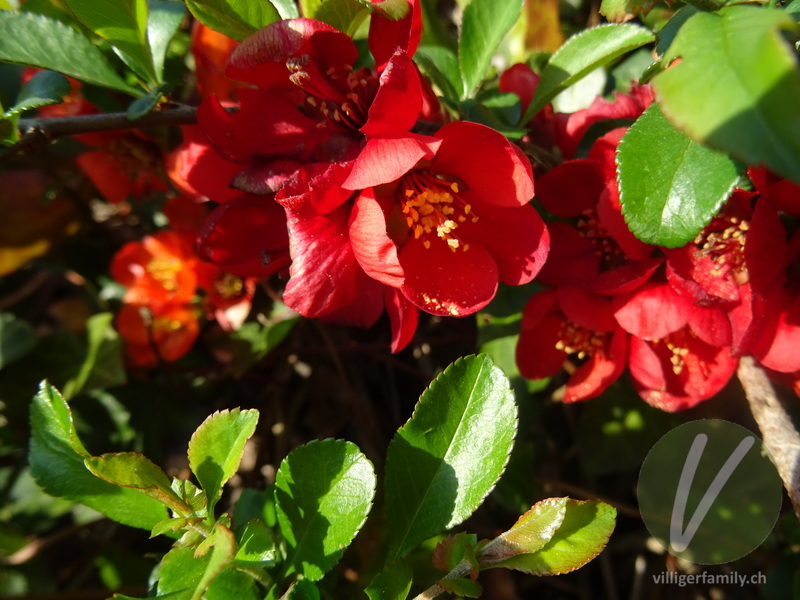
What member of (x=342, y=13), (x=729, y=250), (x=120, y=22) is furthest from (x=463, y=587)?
(x=120, y=22)

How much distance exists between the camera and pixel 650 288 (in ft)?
2.60

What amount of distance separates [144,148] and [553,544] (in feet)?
2.73

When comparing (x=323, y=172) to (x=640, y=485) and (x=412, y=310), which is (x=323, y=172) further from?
(x=640, y=485)

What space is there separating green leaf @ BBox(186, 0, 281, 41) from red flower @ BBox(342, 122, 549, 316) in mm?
218

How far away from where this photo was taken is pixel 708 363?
0.86m

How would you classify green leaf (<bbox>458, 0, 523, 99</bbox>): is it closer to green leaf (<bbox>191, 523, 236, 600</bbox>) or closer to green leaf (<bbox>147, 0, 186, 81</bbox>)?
green leaf (<bbox>147, 0, 186, 81</bbox>)

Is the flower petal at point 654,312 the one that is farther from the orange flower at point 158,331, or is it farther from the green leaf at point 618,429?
the orange flower at point 158,331

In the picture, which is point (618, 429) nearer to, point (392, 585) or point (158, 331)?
point (392, 585)

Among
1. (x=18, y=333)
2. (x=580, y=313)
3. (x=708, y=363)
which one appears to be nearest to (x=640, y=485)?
(x=708, y=363)

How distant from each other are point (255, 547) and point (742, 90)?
581 mm

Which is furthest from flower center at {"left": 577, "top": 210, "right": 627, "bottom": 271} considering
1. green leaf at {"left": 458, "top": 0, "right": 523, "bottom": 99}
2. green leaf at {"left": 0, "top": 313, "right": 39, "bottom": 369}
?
green leaf at {"left": 0, "top": 313, "right": 39, "bottom": 369}

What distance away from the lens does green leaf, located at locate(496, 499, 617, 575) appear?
2.11 ft

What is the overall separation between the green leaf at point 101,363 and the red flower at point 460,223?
610 mm

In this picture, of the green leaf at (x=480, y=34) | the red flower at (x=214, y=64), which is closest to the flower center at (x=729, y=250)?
the green leaf at (x=480, y=34)
